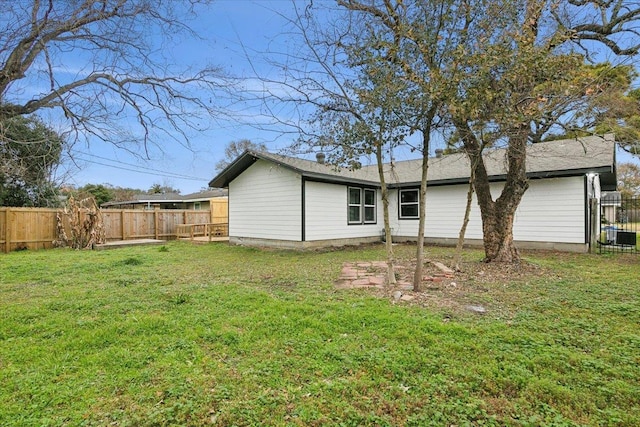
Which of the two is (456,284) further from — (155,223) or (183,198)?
(183,198)

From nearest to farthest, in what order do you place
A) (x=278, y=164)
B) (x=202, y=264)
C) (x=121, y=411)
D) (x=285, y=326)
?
(x=121, y=411)
(x=285, y=326)
(x=202, y=264)
(x=278, y=164)

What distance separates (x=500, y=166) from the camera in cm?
1168

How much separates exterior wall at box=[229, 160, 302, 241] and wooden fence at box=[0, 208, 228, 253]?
16.6 ft

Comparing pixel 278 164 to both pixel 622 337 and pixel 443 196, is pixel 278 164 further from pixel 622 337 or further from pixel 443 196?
pixel 622 337

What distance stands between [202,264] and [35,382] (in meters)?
5.98

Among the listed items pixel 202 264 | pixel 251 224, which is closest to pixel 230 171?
pixel 251 224

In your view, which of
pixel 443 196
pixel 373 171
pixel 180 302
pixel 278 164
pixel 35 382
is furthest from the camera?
pixel 373 171

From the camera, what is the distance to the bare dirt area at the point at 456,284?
15.4 ft

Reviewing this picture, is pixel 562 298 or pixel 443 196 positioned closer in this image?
pixel 562 298

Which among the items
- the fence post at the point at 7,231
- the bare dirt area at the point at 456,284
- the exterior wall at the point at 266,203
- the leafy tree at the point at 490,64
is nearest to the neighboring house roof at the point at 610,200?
the bare dirt area at the point at 456,284

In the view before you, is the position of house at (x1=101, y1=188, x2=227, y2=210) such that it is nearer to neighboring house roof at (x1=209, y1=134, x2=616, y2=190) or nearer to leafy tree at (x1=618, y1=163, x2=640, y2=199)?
neighboring house roof at (x1=209, y1=134, x2=616, y2=190)

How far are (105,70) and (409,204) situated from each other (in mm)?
11564

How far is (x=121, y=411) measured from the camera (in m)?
2.36

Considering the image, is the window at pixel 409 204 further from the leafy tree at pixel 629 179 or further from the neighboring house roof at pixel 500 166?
the leafy tree at pixel 629 179
